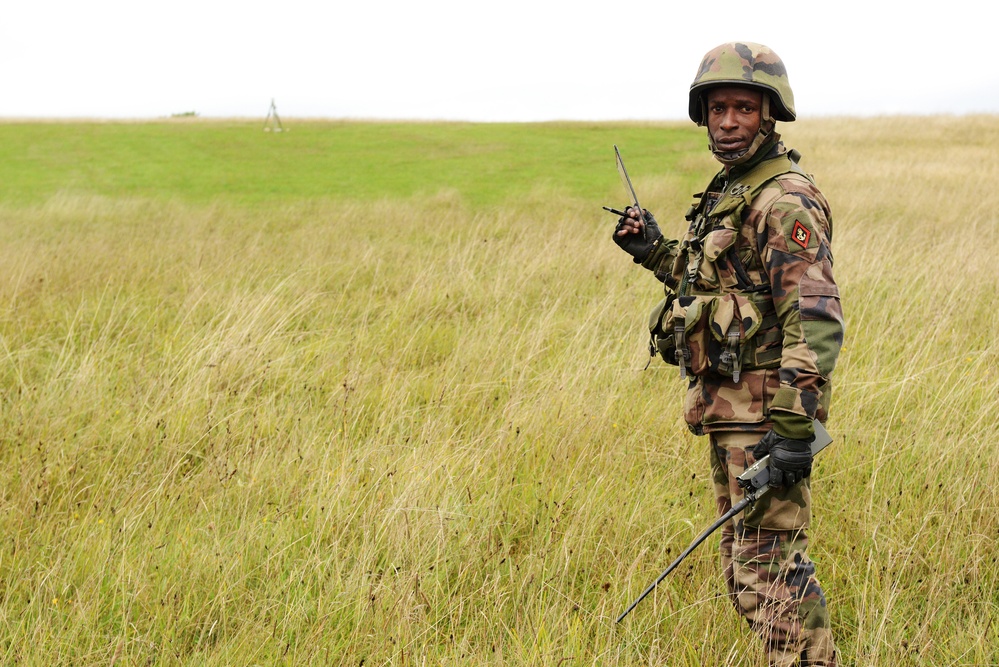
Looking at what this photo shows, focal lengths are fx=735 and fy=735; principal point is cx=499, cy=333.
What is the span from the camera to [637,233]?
290 cm

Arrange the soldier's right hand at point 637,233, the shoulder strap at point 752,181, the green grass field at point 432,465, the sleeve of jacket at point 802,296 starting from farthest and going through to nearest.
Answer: the soldier's right hand at point 637,233 → the green grass field at point 432,465 → the shoulder strap at point 752,181 → the sleeve of jacket at point 802,296

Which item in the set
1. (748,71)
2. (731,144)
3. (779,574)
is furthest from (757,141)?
(779,574)

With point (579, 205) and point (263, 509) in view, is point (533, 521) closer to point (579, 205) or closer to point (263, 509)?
point (263, 509)

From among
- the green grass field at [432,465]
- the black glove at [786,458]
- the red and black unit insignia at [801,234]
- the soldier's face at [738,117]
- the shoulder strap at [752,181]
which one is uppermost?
the soldier's face at [738,117]

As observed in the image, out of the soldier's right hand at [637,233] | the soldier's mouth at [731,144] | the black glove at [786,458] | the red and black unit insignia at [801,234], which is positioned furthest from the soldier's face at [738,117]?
the black glove at [786,458]

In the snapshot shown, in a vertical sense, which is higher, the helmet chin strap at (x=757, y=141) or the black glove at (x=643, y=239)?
the helmet chin strap at (x=757, y=141)

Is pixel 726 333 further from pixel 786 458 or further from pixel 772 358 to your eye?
pixel 786 458

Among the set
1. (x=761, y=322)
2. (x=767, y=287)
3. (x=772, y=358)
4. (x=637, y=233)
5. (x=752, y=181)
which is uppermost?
(x=752, y=181)

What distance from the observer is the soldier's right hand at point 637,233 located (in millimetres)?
2883

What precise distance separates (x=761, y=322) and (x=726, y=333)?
125 mm

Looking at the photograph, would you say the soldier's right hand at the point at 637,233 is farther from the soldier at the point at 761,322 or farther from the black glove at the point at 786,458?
the black glove at the point at 786,458

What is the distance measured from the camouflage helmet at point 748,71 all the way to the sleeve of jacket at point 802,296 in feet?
1.14

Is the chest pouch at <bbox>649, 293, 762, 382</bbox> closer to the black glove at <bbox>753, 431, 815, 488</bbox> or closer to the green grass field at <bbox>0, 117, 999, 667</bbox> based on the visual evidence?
the black glove at <bbox>753, 431, 815, 488</bbox>

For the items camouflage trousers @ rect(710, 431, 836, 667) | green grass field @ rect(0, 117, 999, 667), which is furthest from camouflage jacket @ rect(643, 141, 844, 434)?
green grass field @ rect(0, 117, 999, 667)
